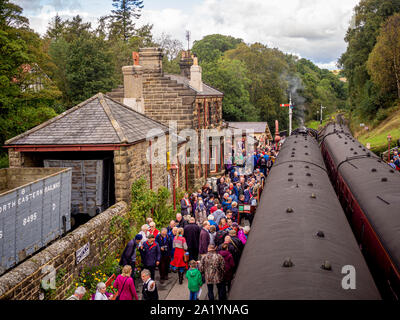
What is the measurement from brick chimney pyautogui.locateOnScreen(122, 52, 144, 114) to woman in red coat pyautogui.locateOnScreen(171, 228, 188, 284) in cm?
A: 1051

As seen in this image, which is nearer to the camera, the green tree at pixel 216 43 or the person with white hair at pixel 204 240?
the person with white hair at pixel 204 240

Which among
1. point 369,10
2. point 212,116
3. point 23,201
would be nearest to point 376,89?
point 369,10

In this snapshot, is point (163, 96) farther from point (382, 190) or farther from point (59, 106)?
point (59, 106)

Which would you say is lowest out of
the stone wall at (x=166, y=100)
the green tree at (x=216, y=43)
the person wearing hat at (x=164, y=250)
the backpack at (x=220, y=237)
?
the person wearing hat at (x=164, y=250)

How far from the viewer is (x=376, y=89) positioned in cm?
5097

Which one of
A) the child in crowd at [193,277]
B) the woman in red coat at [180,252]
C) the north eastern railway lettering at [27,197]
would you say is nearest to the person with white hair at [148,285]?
the child in crowd at [193,277]

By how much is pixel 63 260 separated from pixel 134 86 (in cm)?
1215

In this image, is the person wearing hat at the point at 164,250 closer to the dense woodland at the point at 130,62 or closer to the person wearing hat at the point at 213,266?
the person wearing hat at the point at 213,266

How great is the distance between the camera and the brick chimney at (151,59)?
2066 cm

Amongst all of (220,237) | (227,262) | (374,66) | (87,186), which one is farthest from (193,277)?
(374,66)

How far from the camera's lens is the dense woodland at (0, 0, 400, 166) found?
23.7m

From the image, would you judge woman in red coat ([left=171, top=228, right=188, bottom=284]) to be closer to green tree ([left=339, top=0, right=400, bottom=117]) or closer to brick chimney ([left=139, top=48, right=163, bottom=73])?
brick chimney ([left=139, top=48, right=163, bottom=73])

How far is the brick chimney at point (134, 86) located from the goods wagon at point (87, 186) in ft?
23.9

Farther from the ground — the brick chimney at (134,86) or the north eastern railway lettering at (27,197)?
the brick chimney at (134,86)
